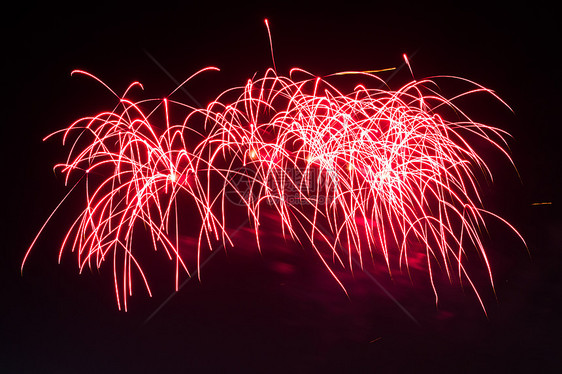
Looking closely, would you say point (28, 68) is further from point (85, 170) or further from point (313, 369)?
point (313, 369)

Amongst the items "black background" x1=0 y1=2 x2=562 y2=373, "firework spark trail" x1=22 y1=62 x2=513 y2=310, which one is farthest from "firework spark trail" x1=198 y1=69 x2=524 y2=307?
"black background" x1=0 y1=2 x2=562 y2=373

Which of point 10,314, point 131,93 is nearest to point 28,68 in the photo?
point 131,93

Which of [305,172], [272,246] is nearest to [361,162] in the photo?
[305,172]

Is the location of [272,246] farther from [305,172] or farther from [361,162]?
[361,162]

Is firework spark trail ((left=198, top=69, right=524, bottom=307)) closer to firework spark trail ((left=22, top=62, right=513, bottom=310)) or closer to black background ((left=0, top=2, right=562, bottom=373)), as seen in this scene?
firework spark trail ((left=22, top=62, right=513, bottom=310))
